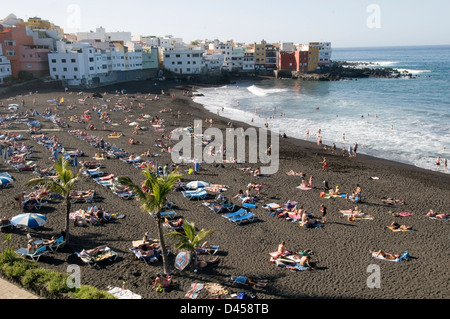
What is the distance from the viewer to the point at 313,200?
1891 centimetres

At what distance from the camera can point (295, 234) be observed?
1520 centimetres

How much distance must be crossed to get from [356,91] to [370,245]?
2373 inches

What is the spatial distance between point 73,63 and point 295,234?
186ft

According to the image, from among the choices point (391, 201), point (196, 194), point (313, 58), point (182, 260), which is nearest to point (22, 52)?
point (196, 194)

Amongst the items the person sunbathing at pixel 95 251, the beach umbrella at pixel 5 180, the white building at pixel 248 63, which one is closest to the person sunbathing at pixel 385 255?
the person sunbathing at pixel 95 251

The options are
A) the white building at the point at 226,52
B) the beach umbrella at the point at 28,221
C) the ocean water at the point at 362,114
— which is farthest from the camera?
the white building at the point at 226,52

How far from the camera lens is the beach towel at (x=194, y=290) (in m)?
10.8

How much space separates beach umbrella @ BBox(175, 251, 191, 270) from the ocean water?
20095mm

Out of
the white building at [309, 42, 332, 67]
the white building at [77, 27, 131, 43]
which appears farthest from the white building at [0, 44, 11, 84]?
the white building at [309, 42, 332, 67]

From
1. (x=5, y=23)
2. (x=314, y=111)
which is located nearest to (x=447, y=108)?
(x=314, y=111)

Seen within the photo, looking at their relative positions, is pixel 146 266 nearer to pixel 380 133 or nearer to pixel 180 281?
pixel 180 281

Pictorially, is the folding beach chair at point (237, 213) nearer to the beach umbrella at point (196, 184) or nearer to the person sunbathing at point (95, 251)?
the beach umbrella at point (196, 184)

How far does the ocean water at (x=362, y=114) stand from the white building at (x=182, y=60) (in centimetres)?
1455

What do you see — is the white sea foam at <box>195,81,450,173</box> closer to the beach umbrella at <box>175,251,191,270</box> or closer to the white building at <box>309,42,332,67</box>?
the beach umbrella at <box>175,251,191,270</box>
